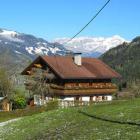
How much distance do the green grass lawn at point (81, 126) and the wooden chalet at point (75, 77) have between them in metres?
45.7

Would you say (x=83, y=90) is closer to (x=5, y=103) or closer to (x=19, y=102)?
(x=19, y=102)

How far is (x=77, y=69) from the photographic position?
92562mm

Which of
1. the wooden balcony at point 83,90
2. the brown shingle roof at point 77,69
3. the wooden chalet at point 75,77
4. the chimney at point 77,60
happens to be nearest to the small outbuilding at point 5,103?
the wooden chalet at point 75,77

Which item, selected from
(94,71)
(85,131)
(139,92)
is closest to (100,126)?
(85,131)

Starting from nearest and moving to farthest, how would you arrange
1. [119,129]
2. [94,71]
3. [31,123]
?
[119,129]
[31,123]
[94,71]

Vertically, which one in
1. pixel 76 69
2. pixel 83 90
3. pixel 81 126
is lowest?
pixel 81 126

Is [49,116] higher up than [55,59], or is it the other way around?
[55,59]

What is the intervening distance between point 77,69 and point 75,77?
3.53 meters

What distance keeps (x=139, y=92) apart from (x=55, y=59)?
24.8m

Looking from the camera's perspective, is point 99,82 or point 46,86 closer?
point 46,86

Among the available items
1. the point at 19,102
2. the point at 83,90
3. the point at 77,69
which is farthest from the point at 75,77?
the point at 19,102

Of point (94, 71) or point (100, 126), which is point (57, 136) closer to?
point (100, 126)

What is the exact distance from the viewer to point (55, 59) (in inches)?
3679

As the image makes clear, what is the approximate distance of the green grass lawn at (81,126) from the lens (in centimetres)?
2902
